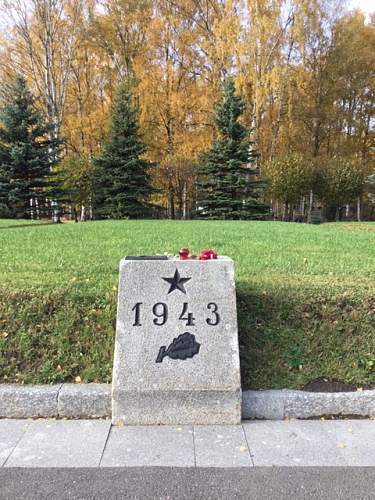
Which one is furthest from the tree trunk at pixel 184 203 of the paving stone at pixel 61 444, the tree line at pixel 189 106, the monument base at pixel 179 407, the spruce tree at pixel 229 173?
the paving stone at pixel 61 444

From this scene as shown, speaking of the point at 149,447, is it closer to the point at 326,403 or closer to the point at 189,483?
the point at 189,483

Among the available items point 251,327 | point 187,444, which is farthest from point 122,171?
point 187,444

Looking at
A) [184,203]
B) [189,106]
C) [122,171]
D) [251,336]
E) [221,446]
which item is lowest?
[221,446]

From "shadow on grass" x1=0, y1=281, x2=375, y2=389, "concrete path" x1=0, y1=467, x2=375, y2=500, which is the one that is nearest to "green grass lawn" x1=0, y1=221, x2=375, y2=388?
"shadow on grass" x1=0, y1=281, x2=375, y2=389

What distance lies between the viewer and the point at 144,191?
1709cm

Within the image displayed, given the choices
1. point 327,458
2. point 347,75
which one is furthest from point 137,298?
point 347,75

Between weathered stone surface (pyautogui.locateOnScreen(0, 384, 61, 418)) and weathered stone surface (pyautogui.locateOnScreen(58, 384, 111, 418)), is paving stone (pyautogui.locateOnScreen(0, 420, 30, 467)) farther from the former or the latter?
weathered stone surface (pyautogui.locateOnScreen(58, 384, 111, 418))

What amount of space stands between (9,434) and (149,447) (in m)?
0.95

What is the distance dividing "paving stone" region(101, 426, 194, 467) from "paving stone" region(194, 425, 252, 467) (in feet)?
0.19

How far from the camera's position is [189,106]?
21641 millimetres

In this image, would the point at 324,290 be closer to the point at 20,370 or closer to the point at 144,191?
the point at 20,370

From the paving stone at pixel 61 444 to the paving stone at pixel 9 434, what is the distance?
0.03 m

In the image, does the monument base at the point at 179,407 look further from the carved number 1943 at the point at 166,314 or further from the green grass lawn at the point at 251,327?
the carved number 1943 at the point at 166,314

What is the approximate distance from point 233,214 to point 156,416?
14.6 meters
